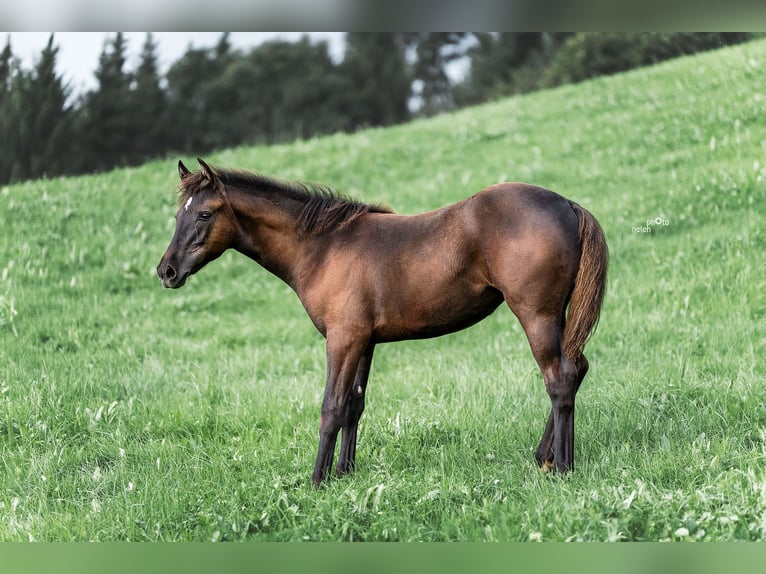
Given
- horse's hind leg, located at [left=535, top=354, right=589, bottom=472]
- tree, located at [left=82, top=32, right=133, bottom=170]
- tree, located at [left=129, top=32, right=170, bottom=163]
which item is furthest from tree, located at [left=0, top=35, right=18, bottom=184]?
horse's hind leg, located at [left=535, top=354, right=589, bottom=472]

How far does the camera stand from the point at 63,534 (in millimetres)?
5043

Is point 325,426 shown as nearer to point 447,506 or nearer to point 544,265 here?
point 447,506

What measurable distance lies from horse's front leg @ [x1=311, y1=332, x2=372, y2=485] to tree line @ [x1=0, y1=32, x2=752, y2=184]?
9370mm

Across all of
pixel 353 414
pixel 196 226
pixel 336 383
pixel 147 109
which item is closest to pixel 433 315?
pixel 336 383

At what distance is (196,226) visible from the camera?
5.25m

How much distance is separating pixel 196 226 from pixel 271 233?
0.54 meters

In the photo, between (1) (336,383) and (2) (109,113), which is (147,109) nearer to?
(2) (109,113)

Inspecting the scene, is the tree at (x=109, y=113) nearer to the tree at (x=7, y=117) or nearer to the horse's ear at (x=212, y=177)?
the tree at (x=7, y=117)

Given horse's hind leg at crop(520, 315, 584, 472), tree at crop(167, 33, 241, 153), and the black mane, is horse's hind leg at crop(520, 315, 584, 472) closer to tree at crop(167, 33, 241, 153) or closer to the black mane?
the black mane

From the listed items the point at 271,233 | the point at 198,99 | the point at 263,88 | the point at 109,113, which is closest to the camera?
the point at 271,233

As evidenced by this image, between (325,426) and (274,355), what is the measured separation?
360 cm

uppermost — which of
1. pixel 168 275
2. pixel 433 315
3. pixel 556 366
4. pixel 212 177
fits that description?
pixel 212 177

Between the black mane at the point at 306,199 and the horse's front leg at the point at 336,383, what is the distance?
818 millimetres
